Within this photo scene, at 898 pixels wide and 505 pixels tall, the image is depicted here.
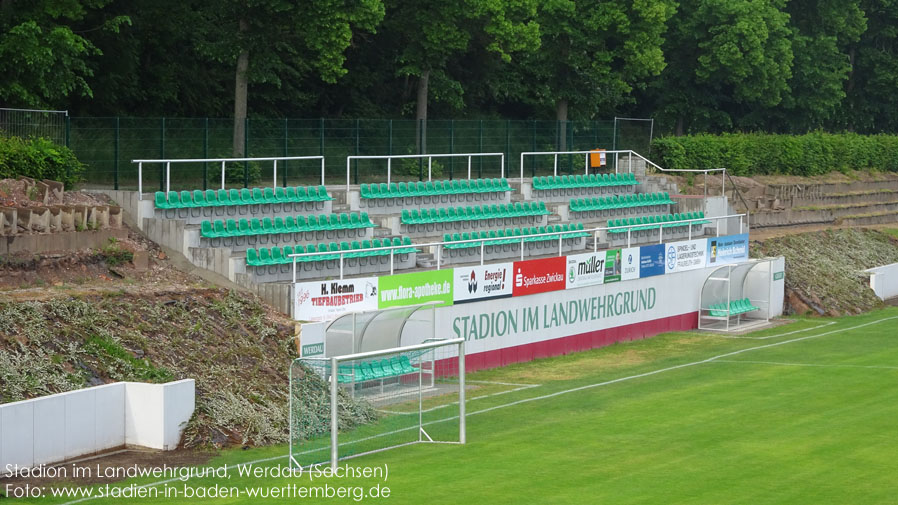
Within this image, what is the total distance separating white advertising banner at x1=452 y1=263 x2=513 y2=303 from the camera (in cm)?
2692

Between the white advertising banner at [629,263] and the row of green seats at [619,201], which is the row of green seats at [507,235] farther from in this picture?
the row of green seats at [619,201]

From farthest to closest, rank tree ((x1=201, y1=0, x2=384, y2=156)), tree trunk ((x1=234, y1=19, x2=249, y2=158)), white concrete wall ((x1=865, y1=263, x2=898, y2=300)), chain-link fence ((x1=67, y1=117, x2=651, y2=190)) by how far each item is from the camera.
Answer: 1. white concrete wall ((x1=865, y1=263, x2=898, y2=300))
2. tree ((x1=201, y1=0, x2=384, y2=156))
3. tree trunk ((x1=234, y1=19, x2=249, y2=158))
4. chain-link fence ((x1=67, y1=117, x2=651, y2=190))

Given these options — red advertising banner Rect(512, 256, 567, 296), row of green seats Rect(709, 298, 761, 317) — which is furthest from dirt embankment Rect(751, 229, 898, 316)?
red advertising banner Rect(512, 256, 567, 296)

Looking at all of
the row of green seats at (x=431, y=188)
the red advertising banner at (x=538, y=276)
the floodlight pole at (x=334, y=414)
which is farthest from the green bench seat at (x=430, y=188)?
the floodlight pole at (x=334, y=414)

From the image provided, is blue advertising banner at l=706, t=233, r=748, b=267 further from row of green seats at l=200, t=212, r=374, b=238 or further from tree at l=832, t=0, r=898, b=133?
tree at l=832, t=0, r=898, b=133

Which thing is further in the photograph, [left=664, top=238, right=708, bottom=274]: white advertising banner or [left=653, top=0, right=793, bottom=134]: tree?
[left=653, top=0, right=793, bottom=134]: tree

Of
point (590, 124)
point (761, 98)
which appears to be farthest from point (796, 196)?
point (761, 98)

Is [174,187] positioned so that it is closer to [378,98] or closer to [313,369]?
[313,369]

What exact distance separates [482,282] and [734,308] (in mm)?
10774

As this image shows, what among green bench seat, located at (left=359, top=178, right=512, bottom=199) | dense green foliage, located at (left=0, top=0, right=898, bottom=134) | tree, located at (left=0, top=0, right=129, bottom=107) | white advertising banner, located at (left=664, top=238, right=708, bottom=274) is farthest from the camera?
dense green foliage, located at (left=0, top=0, right=898, bottom=134)

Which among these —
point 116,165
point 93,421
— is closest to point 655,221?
point 116,165

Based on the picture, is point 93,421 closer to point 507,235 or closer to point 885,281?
point 507,235

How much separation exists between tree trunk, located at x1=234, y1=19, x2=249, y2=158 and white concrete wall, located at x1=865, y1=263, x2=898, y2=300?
20.9 m

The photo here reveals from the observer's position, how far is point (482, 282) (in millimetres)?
27609
